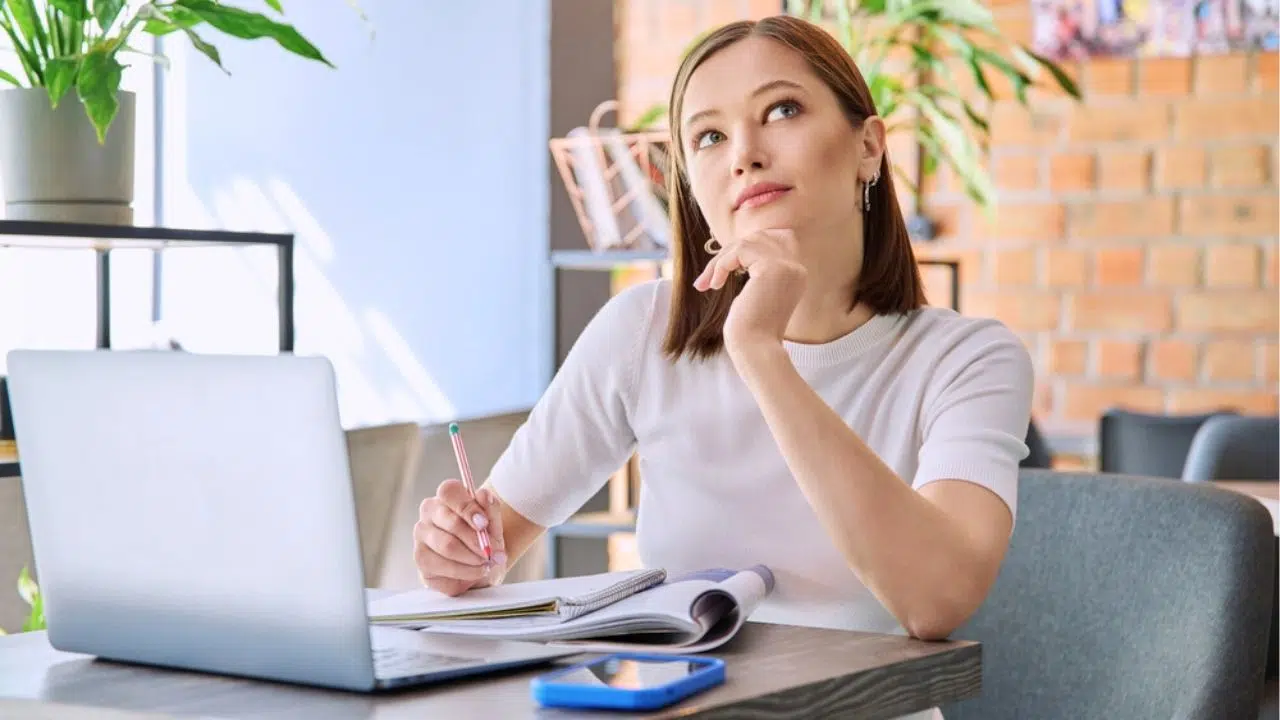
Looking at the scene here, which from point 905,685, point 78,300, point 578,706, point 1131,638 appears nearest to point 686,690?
point 578,706

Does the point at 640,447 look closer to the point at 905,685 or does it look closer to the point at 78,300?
the point at 905,685

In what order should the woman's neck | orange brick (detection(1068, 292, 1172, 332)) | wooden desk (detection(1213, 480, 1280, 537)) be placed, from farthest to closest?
orange brick (detection(1068, 292, 1172, 332)), wooden desk (detection(1213, 480, 1280, 537)), the woman's neck

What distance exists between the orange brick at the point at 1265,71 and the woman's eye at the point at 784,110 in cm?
216

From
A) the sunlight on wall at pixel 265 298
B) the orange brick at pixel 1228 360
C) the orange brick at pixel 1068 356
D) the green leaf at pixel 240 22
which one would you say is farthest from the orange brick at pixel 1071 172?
the green leaf at pixel 240 22

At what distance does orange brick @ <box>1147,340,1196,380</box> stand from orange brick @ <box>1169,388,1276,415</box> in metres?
0.04

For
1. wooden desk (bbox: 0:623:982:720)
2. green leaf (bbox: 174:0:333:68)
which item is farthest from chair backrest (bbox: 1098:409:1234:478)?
wooden desk (bbox: 0:623:982:720)

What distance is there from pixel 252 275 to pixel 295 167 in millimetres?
248

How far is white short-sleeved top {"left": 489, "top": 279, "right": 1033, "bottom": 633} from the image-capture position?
1.37m

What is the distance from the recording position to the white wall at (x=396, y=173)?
10.9 ft

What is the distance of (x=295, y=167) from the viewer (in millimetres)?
3330

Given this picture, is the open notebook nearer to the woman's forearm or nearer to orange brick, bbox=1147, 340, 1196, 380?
the woman's forearm

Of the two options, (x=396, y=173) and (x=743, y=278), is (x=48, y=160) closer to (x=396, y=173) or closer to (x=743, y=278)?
(x=743, y=278)

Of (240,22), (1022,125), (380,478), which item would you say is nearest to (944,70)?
(1022,125)

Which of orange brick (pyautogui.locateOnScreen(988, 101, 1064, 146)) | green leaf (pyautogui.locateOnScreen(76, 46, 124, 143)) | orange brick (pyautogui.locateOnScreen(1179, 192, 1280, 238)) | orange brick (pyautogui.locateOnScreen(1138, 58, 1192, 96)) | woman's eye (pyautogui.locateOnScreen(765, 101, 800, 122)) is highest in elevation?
orange brick (pyautogui.locateOnScreen(1138, 58, 1192, 96))
